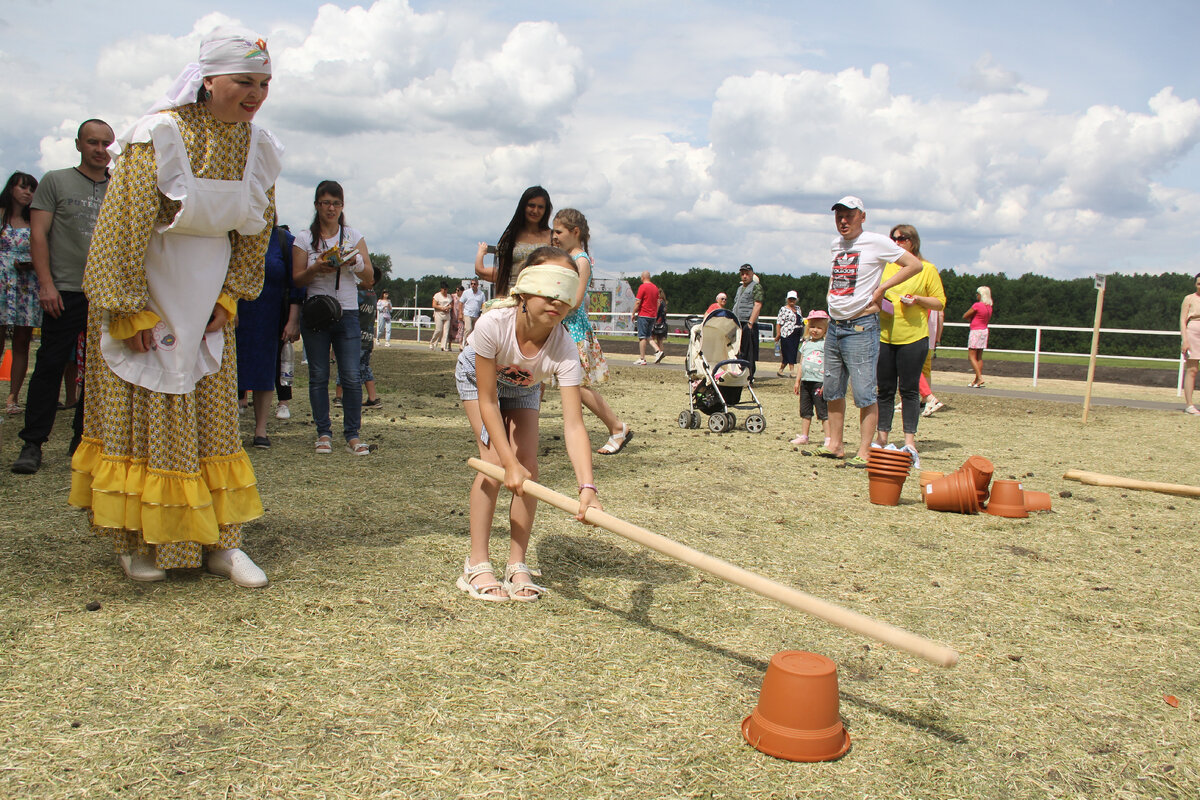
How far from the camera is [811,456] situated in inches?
308

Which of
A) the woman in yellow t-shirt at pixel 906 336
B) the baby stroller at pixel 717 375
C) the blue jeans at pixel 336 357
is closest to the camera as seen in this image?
the blue jeans at pixel 336 357

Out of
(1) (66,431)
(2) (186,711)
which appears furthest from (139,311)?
(1) (66,431)

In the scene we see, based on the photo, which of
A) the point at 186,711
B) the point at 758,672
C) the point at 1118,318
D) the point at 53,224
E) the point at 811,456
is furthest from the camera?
the point at 1118,318

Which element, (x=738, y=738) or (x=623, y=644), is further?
(x=623, y=644)

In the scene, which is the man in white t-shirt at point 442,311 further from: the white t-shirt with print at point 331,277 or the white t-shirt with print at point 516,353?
the white t-shirt with print at point 516,353

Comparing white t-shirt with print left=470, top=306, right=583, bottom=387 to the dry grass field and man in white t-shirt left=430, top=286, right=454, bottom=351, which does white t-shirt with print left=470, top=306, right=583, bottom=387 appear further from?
man in white t-shirt left=430, top=286, right=454, bottom=351

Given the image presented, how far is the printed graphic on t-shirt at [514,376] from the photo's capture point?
11.8 ft

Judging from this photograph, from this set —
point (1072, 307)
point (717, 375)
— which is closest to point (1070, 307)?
point (1072, 307)

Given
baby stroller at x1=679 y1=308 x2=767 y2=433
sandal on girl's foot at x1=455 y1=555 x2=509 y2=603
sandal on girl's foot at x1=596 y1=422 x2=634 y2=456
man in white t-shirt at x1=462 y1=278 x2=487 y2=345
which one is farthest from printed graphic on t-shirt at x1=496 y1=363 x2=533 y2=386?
man in white t-shirt at x1=462 y1=278 x2=487 y2=345

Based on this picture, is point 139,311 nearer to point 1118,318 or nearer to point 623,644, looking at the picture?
point 623,644

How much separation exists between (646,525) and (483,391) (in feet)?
6.29

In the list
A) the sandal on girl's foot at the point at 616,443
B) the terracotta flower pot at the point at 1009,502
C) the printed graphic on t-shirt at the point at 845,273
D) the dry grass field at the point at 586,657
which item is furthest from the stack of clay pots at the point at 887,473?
the sandal on girl's foot at the point at 616,443

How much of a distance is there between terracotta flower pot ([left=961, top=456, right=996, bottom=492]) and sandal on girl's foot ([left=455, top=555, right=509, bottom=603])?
139 inches

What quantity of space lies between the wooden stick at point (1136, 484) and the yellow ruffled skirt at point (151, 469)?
6.12m
